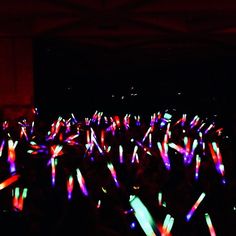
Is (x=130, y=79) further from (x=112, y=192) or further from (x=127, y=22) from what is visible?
(x=112, y=192)

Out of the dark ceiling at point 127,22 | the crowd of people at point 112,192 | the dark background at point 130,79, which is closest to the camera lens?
the crowd of people at point 112,192

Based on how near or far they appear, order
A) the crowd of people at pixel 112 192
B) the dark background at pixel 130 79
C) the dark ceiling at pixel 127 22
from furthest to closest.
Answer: the dark background at pixel 130 79 → the dark ceiling at pixel 127 22 → the crowd of people at pixel 112 192

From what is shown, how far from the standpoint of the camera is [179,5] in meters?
8.37

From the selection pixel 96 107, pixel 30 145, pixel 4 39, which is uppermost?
pixel 4 39

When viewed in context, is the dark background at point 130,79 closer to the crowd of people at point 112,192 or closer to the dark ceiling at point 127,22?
the dark ceiling at point 127,22

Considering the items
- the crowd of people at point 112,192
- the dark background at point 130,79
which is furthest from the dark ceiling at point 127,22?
the crowd of people at point 112,192

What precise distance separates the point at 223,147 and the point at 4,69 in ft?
29.5

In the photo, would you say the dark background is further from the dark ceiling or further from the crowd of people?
the crowd of people

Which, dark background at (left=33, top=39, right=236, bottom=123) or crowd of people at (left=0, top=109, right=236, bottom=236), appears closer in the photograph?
crowd of people at (left=0, top=109, right=236, bottom=236)

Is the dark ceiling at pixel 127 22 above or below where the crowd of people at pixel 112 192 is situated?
above

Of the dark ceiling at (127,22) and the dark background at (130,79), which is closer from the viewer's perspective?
the dark ceiling at (127,22)

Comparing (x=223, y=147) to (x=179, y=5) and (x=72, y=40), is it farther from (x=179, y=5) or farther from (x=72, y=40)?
(x=72, y=40)

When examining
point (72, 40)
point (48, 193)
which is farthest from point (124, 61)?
point (48, 193)

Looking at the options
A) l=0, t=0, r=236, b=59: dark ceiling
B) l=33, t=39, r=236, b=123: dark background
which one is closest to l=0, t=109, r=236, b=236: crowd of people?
l=0, t=0, r=236, b=59: dark ceiling
